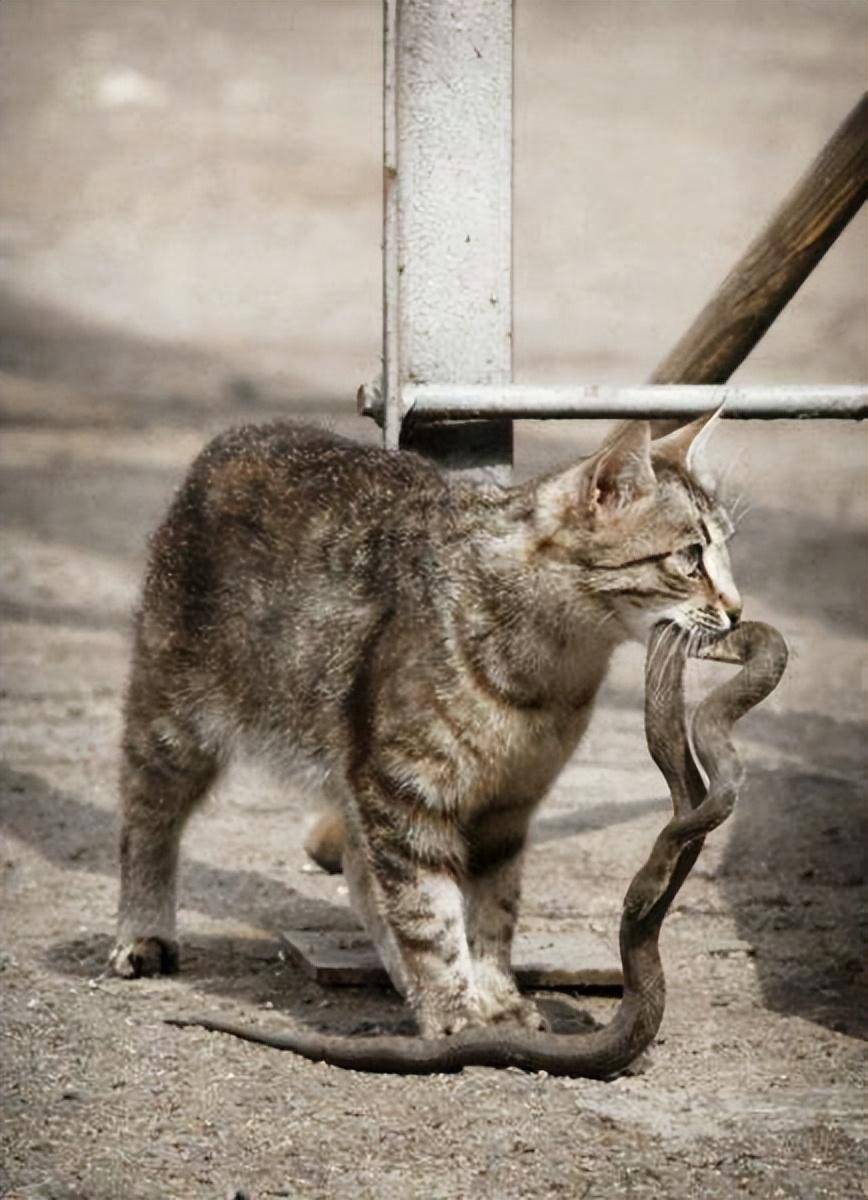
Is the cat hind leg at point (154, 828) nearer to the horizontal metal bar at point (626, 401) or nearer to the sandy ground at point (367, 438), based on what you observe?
the sandy ground at point (367, 438)

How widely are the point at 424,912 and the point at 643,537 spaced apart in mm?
898

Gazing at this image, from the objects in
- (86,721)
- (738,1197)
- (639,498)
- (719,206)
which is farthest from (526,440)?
(738,1197)

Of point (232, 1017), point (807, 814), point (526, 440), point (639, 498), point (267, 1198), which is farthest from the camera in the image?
point (526, 440)

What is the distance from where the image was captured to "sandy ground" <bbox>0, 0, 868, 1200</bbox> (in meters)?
4.50

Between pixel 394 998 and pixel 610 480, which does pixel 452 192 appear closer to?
pixel 610 480

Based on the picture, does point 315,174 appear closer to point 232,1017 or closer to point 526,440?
point 526,440

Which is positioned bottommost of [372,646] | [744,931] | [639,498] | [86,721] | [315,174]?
[315,174]

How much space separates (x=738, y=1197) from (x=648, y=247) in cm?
1208

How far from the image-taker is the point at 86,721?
7.62 metres

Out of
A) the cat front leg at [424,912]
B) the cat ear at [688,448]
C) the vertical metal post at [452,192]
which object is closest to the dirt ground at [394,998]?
the cat front leg at [424,912]

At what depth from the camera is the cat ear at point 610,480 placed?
480 cm

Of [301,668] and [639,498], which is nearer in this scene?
[639,498]

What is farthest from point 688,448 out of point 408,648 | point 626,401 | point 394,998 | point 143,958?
point 143,958

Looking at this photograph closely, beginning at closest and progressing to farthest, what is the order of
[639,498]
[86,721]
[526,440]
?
1. [639,498]
2. [86,721]
3. [526,440]
